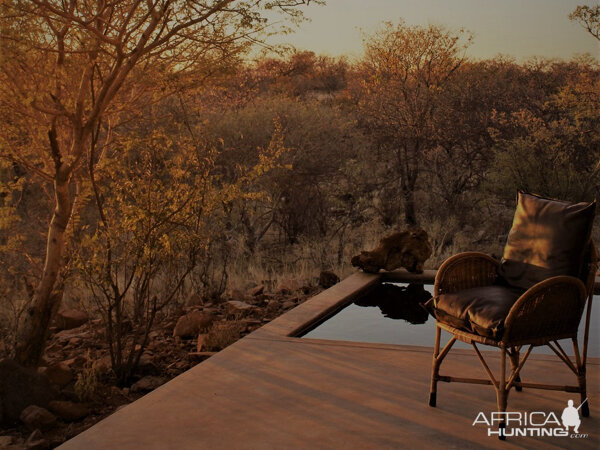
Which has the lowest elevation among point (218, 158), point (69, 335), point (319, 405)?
point (69, 335)

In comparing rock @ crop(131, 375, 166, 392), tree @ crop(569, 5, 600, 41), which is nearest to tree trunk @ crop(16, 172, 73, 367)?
rock @ crop(131, 375, 166, 392)

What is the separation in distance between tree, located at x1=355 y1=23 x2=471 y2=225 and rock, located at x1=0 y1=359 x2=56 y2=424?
9.98 m

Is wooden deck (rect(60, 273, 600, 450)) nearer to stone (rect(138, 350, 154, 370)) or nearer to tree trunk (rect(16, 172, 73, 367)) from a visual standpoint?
stone (rect(138, 350, 154, 370))

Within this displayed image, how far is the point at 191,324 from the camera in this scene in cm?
586

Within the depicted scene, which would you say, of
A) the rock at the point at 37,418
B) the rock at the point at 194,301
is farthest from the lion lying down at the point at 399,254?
the rock at the point at 37,418

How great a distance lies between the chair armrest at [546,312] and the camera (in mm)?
3270

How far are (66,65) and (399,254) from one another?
13.3 feet

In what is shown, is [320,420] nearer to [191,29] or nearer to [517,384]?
[517,384]

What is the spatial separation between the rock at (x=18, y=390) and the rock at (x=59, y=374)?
40 centimetres

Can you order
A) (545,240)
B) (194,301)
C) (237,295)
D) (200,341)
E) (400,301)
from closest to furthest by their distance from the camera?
(545,240) < (200,341) < (400,301) < (194,301) < (237,295)

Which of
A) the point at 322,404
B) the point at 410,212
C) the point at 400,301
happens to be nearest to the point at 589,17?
the point at 410,212

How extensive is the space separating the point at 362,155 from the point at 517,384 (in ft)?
32.3

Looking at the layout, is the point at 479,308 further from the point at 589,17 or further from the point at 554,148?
the point at 589,17

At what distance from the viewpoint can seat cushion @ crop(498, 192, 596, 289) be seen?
360cm
